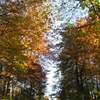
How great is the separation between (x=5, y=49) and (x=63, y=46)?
41.3 ft

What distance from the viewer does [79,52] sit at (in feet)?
65.3

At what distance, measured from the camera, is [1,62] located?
12.9 metres

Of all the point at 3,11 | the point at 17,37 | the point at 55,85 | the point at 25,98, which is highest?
the point at 3,11

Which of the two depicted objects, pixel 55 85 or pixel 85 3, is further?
pixel 55 85

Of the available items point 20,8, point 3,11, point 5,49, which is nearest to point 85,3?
point 20,8

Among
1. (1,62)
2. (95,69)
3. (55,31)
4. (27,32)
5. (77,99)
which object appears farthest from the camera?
(77,99)

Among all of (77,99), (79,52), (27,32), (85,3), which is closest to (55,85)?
(77,99)

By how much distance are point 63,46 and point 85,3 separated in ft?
48.9

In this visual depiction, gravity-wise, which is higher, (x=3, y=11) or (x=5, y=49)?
(x=3, y=11)

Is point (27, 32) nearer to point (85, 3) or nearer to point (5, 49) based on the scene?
point (5, 49)

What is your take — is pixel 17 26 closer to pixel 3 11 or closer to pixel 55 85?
pixel 3 11

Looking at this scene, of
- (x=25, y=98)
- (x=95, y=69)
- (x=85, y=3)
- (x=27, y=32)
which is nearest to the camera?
(x=85, y=3)

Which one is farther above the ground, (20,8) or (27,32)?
(20,8)

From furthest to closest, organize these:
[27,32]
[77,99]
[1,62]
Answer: [77,99] → [1,62] → [27,32]
